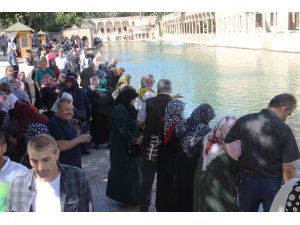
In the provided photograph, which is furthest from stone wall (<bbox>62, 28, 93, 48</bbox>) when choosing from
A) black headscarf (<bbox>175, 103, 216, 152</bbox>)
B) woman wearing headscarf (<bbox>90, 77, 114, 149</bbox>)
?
black headscarf (<bbox>175, 103, 216, 152</bbox>)

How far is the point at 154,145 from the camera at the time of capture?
4695 millimetres

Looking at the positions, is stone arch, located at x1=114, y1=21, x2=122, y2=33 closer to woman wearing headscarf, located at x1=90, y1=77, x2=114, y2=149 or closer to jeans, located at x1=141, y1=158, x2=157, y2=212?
woman wearing headscarf, located at x1=90, y1=77, x2=114, y2=149

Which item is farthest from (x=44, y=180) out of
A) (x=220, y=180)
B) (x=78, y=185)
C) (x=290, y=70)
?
(x=290, y=70)

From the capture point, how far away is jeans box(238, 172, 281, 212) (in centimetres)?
364

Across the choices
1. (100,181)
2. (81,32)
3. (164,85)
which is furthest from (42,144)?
(81,32)

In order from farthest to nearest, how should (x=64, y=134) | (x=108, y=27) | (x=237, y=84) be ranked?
(x=108, y=27) < (x=237, y=84) < (x=64, y=134)

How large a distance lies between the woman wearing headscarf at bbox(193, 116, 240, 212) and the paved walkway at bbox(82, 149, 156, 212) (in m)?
1.81

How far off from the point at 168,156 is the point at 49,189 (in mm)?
1972

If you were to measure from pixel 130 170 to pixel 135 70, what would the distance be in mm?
21517

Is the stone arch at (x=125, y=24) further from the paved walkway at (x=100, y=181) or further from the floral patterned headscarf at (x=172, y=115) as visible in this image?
the floral patterned headscarf at (x=172, y=115)

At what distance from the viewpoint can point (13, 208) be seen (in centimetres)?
293

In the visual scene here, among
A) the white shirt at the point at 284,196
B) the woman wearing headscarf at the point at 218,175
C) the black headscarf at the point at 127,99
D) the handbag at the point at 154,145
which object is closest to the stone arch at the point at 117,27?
→ the black headscarf at the point at 127,99

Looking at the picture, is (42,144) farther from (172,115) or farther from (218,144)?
(172,115)

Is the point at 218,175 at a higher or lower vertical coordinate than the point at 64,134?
lower
